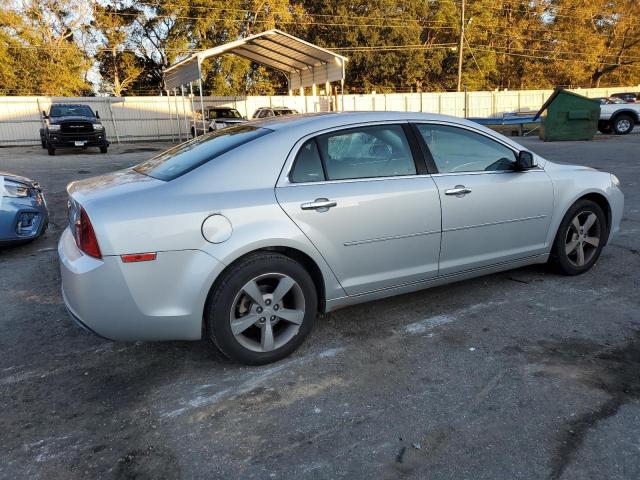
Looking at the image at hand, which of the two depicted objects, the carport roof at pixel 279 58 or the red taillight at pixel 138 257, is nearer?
the red taillight at pixel 138 257

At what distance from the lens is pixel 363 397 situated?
282cm

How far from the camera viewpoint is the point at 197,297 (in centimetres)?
292

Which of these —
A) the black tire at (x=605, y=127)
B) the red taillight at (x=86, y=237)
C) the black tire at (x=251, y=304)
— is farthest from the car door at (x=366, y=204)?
the black tire at (x=605, y=127)

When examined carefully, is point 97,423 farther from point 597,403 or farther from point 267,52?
point 267,52

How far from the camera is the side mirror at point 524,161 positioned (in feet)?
13.1

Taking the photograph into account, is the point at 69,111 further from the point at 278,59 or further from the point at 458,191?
the point at 458,191

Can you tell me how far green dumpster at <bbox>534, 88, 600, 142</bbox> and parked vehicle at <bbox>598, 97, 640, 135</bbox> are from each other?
2183 millimetres

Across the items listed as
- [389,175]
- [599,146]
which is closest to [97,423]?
[389,175]

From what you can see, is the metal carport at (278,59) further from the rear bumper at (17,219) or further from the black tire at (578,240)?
the black tire at (578,240)

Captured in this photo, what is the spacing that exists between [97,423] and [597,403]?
2599 millimetres

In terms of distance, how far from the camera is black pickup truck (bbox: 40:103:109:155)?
17.8 m

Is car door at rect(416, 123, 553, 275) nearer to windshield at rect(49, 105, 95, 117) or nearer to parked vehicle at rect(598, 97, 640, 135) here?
windshield at rect(49, 105, 95, 117)

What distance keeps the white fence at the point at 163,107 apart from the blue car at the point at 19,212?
14.9 meters

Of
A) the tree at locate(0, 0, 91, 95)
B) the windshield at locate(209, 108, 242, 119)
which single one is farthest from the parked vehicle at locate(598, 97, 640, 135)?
the tree at locate(0, 0, 91, 95)
